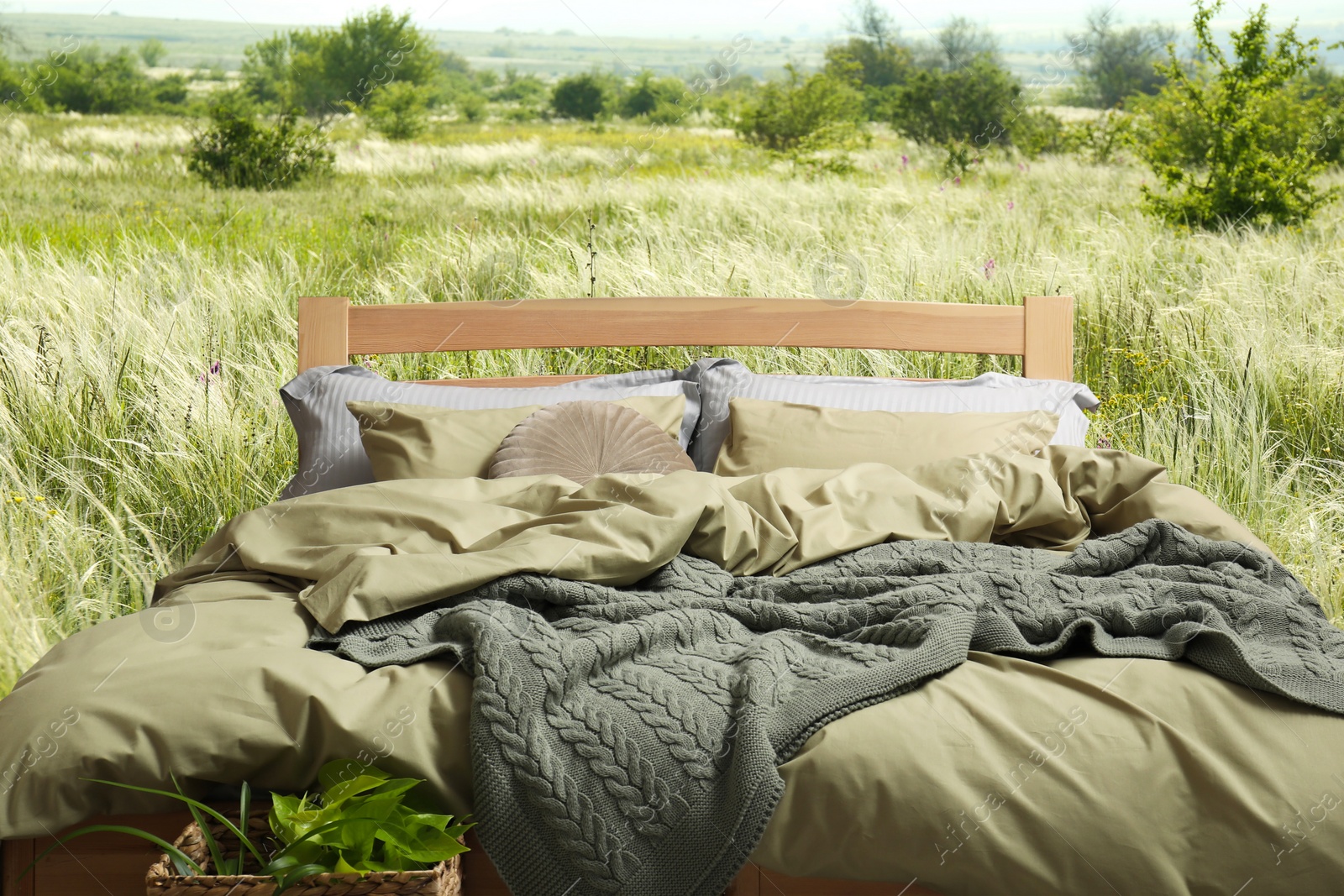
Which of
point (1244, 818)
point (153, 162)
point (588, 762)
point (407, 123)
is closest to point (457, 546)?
point (588, 762)

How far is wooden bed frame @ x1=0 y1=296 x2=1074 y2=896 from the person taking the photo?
8.80ft

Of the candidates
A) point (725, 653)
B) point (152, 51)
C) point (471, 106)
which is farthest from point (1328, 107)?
point (152, 51)

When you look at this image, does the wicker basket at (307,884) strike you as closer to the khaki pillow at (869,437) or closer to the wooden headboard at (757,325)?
the khaki pillow at (869,437)

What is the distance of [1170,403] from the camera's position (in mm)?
3355

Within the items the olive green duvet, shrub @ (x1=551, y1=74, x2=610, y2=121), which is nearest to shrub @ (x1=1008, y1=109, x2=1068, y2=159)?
shrub @ (x1=551, y1=74, x2=610, y2=121)

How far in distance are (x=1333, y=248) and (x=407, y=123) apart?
4291 mm

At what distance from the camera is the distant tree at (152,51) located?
4781 millimetres

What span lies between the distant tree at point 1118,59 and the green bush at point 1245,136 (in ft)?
2.78

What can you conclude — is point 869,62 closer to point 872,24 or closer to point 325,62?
point 872,24

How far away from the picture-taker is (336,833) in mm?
1108

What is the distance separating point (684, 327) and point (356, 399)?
90 cm

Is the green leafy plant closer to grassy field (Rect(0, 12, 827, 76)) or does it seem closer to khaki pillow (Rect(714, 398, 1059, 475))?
khaki pillow (Rect(714, 398, 1059, 475))

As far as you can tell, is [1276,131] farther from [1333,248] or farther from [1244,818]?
[1244,818]

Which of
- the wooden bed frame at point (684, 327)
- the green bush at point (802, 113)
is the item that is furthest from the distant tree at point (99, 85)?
the green bush at point (802, 113)
